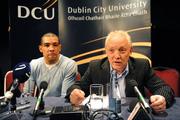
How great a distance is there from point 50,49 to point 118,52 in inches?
60.6

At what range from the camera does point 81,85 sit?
11.4ft

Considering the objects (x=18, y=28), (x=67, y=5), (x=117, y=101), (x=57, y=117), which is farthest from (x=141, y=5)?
(x=57, y=117)

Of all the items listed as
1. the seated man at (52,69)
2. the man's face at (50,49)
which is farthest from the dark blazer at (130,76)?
the man's face at (50,49)

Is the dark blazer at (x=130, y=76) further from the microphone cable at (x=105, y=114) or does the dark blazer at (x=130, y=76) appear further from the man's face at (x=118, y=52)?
the microphone cable at (x=105, y=114)

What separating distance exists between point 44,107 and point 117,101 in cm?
60

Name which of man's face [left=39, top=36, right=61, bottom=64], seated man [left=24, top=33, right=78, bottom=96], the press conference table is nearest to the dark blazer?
the press conference table

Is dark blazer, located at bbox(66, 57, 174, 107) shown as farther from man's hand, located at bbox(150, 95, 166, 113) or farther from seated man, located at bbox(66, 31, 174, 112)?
man's hand, located at bbox(150, 95, 166, 113)

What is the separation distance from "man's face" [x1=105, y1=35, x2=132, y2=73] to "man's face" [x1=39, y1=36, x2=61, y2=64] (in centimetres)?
145

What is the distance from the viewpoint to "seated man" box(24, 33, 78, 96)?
186 inches

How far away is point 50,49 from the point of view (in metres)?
4.78

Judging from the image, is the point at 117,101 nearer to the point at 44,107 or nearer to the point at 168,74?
the point at 44,107

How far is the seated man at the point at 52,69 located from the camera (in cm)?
471

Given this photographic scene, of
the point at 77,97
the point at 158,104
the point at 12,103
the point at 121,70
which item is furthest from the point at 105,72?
the point at 12,103

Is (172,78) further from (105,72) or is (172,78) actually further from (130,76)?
(105,72)
